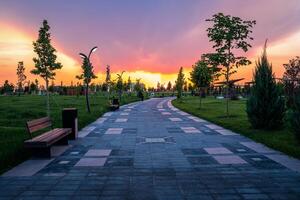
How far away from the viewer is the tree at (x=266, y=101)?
1571cm

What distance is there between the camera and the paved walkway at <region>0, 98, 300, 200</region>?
6.81 m

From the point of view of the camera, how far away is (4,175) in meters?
8.34

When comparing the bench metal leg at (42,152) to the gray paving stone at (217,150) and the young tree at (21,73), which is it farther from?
the young tree at (21,73)

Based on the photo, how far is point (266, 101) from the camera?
15789mm

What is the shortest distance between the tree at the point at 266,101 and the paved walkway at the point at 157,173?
3.07 m

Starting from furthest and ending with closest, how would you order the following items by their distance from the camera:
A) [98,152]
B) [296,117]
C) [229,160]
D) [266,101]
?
[266,101] → [296,117] → [98,152] → [229,160]

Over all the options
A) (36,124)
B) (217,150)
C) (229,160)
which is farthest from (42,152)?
(217,150)

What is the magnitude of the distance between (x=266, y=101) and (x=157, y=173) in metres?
8.66

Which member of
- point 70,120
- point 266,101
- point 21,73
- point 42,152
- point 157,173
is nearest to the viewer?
point 157,173

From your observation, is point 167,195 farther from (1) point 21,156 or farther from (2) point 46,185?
(1) point 21,156

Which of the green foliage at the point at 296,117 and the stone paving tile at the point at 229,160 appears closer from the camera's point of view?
the stone paving tile at the point at 229,160

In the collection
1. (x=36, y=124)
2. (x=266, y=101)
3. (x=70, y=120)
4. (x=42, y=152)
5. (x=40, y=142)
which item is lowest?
(x=42, y=152)

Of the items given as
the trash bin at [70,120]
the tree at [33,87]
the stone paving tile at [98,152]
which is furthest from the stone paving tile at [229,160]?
the tree at [33,87]

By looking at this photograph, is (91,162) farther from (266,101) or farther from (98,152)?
(266,101)
